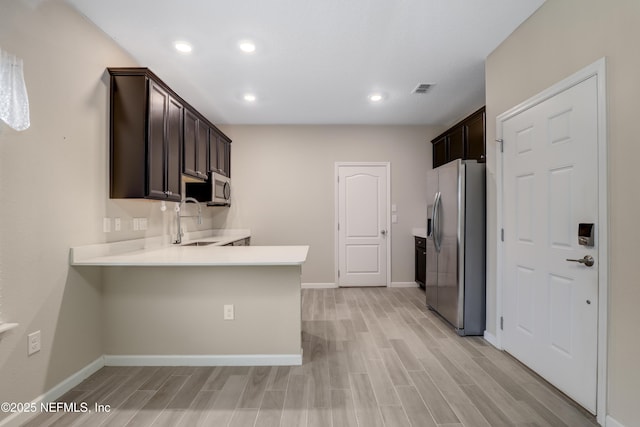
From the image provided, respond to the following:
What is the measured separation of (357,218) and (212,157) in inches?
96.5

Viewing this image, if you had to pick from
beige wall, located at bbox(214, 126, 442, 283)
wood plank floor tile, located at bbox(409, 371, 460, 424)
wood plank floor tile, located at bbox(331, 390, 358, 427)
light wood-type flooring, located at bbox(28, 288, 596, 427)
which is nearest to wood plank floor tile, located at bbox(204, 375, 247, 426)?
light wood-type flooring, located at bbox(28, 288, 596, 427)

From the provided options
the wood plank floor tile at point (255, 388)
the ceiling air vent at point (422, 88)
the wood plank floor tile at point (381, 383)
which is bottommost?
the wood plank floor tile at point (255, 388)

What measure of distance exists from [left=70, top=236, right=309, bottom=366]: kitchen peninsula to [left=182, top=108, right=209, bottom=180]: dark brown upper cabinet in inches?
51.5

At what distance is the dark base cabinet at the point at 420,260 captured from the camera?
15.1 feet

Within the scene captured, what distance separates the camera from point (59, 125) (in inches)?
80.2

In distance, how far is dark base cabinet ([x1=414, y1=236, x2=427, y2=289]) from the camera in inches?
182

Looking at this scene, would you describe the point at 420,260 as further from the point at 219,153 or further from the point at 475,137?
the point at 219,153

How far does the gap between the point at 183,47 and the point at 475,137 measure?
128 inches

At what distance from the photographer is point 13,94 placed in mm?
1640

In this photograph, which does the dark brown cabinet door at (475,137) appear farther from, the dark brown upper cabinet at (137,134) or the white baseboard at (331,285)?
the dark brown upper cabinet at (137,134)

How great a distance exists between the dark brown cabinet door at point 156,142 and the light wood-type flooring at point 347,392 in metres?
1.49

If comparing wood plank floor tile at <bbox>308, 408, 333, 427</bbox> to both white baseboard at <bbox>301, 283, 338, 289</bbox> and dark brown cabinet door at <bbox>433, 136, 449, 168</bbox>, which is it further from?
dark brown cabinet door at <bbox>433, 136, 449, 168</bbox>

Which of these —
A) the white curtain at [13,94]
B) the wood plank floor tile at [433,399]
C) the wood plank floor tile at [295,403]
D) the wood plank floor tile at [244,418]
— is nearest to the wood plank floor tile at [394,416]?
the wood plank floor tile at [433,399]

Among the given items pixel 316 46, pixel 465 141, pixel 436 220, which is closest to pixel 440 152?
pixel 465 141
